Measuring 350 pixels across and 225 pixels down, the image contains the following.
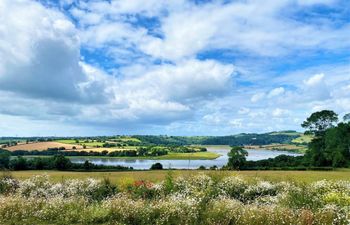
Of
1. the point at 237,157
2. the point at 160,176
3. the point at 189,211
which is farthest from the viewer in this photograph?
the point at 237,157

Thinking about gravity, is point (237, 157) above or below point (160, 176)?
above

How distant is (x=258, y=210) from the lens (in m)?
12.9

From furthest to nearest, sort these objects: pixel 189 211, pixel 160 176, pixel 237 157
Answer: pixel 237 157 < pixel 160 176 < pixel 189 211

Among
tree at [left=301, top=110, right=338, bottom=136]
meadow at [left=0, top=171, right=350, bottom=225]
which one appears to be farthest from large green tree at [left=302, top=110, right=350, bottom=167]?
meadow at [left=0, top=171, right=350, bottom=225]

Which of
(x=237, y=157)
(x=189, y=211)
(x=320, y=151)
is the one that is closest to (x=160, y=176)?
(x=189, y=211)

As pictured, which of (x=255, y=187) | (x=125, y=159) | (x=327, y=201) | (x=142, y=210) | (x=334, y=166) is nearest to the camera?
(x=142, y=210)

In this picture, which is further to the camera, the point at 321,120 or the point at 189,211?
the point at 321,120

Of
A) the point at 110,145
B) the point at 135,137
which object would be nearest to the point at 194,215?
the point at 110,145

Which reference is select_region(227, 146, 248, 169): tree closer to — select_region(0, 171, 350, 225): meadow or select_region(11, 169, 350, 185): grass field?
select_region(11, 169, 350, 185): grass field

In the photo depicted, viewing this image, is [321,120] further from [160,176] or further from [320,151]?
[160,176]

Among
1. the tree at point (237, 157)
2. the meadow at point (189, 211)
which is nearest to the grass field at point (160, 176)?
the meadow at point (189, 211)

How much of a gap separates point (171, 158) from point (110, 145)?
98.3ft

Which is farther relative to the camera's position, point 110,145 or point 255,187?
point 110,145

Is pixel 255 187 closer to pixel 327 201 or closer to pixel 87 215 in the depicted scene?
pixel 327 201
